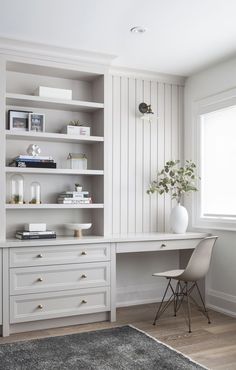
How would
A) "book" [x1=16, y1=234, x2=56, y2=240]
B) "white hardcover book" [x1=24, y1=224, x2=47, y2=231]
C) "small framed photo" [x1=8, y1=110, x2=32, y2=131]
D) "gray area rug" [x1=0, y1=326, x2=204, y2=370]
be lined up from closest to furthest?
"gray area rug" [x1=0, y1=326, x2=204, y2=370] → "book" [x1=16, y1=234, x2=56, y2=240] → "white hardcover book" [x1=24, y1=224, x2=47, y2=231] → "small framed photo" [x1=8, y1=110, x2=32, y2=131]

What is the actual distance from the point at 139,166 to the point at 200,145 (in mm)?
717

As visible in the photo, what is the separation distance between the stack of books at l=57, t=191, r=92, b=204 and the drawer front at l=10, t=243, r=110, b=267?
473 mm

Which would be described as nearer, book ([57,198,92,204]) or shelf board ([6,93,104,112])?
shelf board ([6,93,104,112])

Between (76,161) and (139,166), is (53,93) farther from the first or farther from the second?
(139,166)

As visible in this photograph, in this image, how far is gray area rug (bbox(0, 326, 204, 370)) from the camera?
3.04 m

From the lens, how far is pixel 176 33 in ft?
12.5

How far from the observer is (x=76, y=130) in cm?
435

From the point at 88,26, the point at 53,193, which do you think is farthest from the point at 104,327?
the point at 88,26

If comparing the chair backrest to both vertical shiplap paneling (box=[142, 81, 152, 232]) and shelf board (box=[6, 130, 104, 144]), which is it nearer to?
vertical shiplap paneling (box=[142, 81, 152, 232])

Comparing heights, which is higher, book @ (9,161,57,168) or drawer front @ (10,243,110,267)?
book @ (9,161,57,168)

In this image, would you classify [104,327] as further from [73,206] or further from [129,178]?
[129,178]

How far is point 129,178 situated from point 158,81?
1183 mm

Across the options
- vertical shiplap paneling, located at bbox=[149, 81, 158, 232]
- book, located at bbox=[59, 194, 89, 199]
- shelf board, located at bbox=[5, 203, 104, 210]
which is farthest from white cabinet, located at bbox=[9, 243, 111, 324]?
vertical shiplap paneling, located at bbox=[149, 81, 158, 232]

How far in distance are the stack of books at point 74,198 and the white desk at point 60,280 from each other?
40 centimetres
